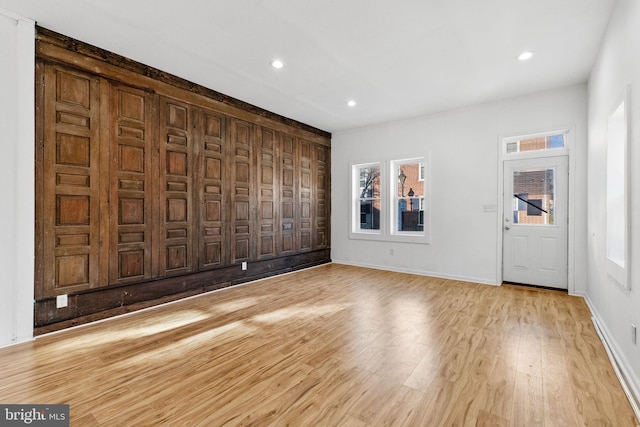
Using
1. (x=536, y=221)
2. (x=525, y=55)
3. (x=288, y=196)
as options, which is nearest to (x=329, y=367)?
(x=288, y=196)

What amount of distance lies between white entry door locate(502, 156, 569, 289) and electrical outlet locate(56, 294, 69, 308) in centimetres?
586

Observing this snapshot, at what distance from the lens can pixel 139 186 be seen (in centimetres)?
350

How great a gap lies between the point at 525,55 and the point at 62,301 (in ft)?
18.5

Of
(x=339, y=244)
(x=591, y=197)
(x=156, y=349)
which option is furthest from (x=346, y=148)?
(x=156, y=349)

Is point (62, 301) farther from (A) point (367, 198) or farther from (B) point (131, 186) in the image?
(A) point (367, 198)

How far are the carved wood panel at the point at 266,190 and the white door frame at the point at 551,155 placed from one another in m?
3.78

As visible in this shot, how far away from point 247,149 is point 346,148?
250 cm

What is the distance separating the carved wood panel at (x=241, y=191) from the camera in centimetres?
460

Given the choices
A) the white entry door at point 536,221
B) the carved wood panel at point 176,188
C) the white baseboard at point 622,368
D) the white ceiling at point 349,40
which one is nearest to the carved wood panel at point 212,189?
the carved wood panel at point 176,188

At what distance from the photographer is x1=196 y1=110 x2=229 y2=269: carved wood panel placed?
4156mm

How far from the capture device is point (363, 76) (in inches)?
153

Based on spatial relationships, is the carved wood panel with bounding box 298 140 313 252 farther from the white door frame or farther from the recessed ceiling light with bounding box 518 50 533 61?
the recessed ceiling light with bounding box 518 50 533 61

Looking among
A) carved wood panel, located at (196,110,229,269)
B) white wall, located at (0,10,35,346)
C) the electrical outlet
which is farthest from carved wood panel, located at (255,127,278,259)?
white wall, located at (0,10,35,346)

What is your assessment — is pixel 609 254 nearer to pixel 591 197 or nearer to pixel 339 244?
pixel 591 197
